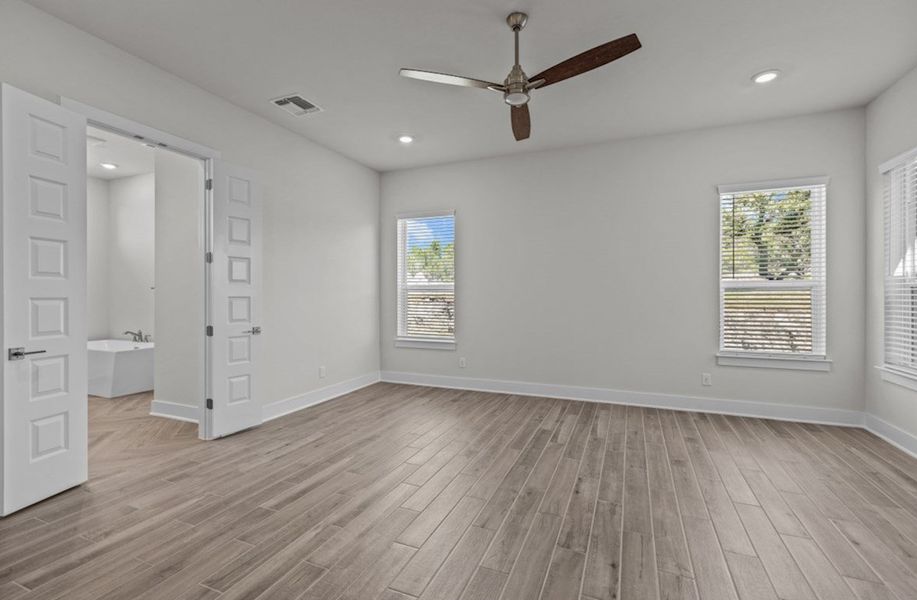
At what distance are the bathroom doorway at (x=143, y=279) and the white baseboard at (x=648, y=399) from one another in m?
2.59

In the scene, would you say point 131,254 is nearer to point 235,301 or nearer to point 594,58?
point 235,301

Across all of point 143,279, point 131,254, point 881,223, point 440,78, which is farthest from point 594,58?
point 131,254

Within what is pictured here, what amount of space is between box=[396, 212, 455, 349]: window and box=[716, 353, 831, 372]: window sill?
3145mm

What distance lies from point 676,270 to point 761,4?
2.55 metres

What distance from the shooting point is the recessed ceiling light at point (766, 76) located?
324 centimetres

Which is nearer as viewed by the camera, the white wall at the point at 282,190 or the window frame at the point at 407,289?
the white wall at the point at 282,190

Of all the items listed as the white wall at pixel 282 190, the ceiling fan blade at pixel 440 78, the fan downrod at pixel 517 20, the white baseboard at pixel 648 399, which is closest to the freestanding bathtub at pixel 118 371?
the white wall at pixel 282 190

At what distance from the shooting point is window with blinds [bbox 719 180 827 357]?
4.03 meters

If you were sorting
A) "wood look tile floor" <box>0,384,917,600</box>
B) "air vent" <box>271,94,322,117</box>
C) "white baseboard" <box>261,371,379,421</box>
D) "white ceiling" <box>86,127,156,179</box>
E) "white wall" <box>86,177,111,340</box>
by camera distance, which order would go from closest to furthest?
"wood look tile floor" <box>0,384,917,600</box> → "air vent" <box>271,94,322,117</box> → "white baseboard" <box>261,371,379,421</box> → "white ceiling" <box>86,127,156,179</box> → "white wall" <box>86,177,111,340</box>

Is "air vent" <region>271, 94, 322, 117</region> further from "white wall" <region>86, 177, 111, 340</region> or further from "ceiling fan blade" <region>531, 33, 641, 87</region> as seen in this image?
"white wall" <region>86, 177, 111, 340</region>

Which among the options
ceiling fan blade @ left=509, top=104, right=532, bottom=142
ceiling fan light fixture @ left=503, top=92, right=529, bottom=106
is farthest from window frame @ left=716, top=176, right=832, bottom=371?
ceiling fan light fixture @ left=503, top=92, right=529, bottom=106

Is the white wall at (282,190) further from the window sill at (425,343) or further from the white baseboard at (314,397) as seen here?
the window sill at (425,343)

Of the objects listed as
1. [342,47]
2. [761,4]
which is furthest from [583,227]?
[342,47]

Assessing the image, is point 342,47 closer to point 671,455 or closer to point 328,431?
point 328,431
